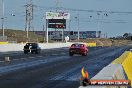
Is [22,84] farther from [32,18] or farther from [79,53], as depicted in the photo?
[32,18]

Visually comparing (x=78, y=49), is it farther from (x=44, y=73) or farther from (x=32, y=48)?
(x=44, y=73)

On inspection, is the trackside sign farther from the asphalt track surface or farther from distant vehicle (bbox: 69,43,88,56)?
the asphalt track surface

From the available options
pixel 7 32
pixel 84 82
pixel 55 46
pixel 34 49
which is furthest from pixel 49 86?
pixel 7 32

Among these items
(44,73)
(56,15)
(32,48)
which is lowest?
(44,73)

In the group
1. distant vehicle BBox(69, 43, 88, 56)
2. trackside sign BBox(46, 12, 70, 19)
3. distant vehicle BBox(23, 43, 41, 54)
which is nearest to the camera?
distant vehicle BBox(69, 43, 88, 56)

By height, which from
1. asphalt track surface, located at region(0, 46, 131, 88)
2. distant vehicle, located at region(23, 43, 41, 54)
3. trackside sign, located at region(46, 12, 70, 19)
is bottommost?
asphalt track surface, located at region(0, 46, 131, 88)

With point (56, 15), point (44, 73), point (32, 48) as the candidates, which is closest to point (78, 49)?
point (32, 48)

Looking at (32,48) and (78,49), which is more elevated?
(78,49)

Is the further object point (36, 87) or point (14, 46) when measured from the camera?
point (14, 46)

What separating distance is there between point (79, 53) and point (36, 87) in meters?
37.0

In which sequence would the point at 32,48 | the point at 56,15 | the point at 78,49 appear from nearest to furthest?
the point at 78,49 → the point at 32,48 → the point at 56,15

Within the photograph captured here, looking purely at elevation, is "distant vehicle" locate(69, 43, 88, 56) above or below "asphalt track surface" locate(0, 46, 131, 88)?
above

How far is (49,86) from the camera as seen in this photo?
18.1 meters

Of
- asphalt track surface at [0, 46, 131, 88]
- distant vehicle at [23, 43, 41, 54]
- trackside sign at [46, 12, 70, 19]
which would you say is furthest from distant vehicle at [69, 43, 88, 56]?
trackside sign at [46, 12, 70, 19]
